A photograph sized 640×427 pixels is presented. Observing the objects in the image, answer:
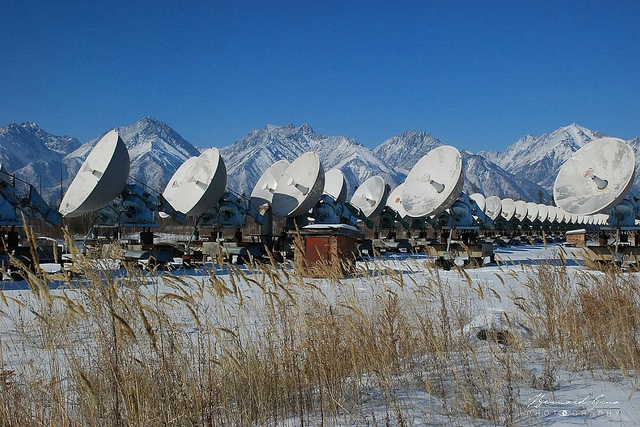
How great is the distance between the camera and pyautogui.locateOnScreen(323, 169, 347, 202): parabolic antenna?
1379 inches

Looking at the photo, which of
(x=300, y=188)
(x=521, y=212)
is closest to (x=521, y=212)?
(x=521, y=212)

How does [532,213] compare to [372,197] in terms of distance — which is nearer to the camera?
[372,197]

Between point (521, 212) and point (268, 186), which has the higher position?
point (268, 186)

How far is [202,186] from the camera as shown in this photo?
2277cm

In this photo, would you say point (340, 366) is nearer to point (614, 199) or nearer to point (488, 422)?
point (488, 422)

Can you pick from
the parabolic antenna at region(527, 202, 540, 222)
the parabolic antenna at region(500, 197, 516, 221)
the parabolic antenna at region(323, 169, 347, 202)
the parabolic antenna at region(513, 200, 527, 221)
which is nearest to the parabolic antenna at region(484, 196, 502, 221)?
the parabolic antenna at region(500, 197, 516, 221)

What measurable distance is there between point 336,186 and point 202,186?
1450 centimetres

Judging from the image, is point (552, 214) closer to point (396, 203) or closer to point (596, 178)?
point (396, 203)

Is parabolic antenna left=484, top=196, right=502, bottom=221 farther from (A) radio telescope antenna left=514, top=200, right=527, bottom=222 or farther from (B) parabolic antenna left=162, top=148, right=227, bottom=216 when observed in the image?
(B) parabolic antenna left=162, top=148, right=227, bottom=216

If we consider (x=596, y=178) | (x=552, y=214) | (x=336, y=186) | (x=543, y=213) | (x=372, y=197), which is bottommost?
(x=596, y=178)


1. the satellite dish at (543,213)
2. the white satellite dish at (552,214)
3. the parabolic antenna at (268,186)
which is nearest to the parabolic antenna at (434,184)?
the parabolic antenna at (268,186)

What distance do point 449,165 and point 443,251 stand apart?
4.20 m

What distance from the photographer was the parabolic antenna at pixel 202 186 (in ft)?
73.5

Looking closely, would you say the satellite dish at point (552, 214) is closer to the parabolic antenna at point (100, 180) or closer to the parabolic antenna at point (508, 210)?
the parabolic antenna at point (508, 210)
